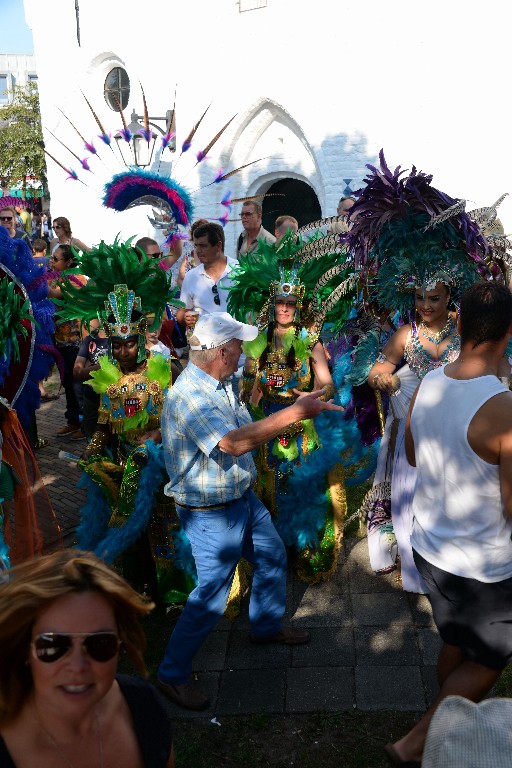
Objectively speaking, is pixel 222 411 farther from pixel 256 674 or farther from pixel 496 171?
pixel 496 171

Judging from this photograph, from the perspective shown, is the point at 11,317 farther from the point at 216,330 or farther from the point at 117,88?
the point at 117,88

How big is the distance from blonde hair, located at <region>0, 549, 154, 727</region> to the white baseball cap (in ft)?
5.88

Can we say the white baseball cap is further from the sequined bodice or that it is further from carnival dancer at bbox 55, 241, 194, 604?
the sequined bodice

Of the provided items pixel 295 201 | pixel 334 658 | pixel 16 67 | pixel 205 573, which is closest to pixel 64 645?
pixel 205 573

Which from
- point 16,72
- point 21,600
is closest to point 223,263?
point 21,600

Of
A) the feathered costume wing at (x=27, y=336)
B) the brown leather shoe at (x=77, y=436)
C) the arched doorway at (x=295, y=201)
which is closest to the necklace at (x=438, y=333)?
the feathered costume wing at (x=27, y=336)

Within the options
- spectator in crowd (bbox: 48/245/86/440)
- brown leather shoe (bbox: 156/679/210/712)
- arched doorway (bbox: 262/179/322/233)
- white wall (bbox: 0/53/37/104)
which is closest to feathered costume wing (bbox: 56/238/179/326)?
brown leather shoe (bbox: 156/679/210/712)

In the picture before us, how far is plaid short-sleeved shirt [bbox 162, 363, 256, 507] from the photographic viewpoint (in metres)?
3.46

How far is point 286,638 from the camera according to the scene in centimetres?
420

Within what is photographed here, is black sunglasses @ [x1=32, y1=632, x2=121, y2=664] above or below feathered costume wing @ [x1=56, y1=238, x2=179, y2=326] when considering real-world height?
below

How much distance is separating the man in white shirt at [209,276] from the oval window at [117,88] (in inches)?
353

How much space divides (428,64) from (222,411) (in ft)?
30.7

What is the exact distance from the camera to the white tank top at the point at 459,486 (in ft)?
8.89

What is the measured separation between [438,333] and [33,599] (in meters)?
3.26
